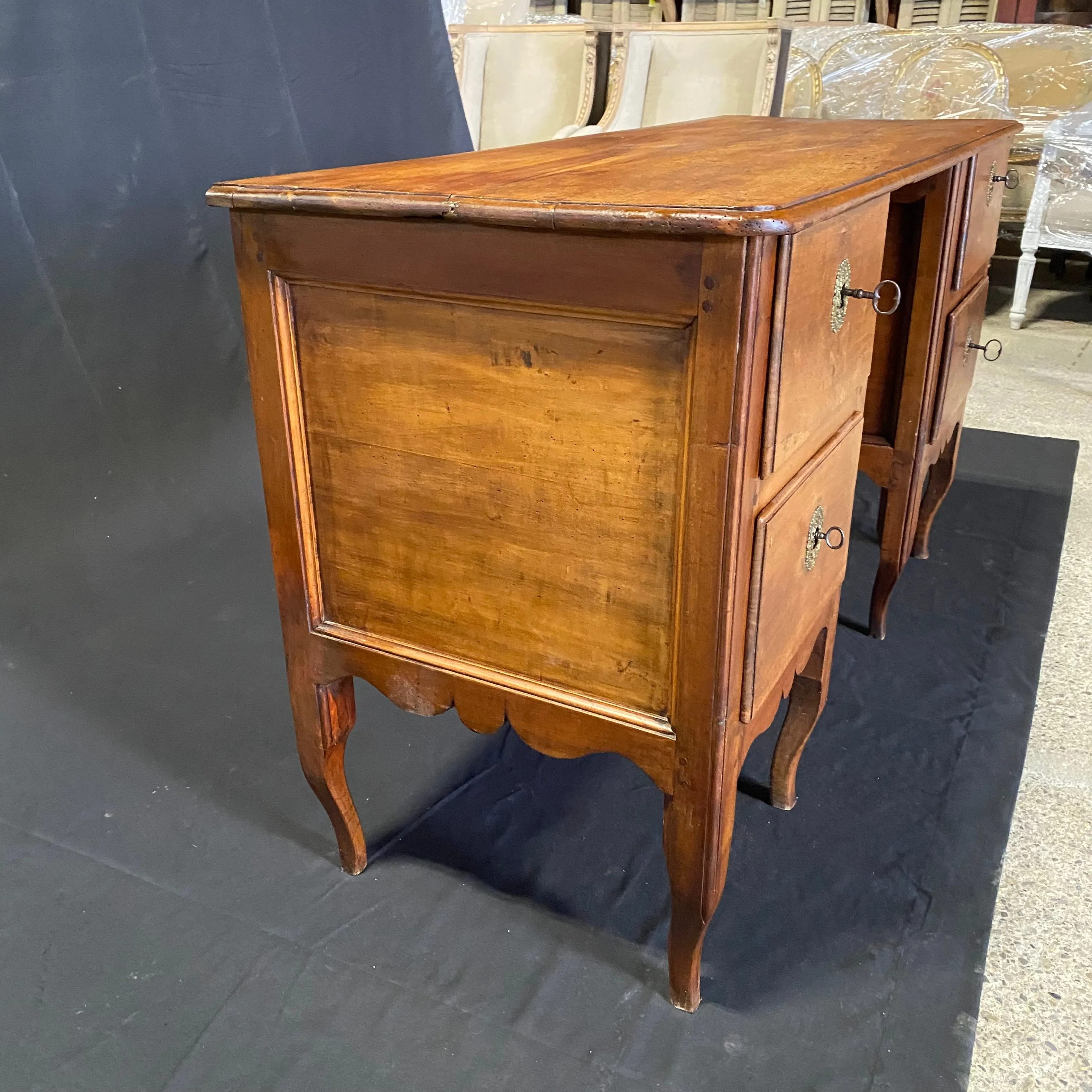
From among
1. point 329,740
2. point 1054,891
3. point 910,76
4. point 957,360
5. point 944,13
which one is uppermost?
point 944,13

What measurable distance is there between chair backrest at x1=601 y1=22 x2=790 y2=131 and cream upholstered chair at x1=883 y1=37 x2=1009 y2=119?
1.12m

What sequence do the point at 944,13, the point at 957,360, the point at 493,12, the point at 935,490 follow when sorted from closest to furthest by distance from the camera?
1. the point at 957,360
2. the point at 935,490
3. the point at 493,12
4. the point at 944,13

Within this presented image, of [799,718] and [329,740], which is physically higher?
[329,740]

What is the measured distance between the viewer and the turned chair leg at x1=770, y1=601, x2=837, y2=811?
1.47m

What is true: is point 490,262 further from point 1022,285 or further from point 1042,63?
point 1042,63

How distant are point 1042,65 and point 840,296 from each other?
5.08m

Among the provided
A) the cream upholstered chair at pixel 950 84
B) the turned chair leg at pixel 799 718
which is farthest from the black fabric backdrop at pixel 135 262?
the cream upholstered chair at pixel 950 84

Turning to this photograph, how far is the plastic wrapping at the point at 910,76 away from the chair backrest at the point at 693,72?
1045 mm

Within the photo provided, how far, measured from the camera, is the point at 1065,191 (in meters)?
3.94

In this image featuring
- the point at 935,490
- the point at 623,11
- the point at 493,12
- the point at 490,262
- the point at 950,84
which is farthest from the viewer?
the point at 623,11

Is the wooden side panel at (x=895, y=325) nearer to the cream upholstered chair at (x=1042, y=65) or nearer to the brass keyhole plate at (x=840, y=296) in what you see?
the brass keyhole plate at (x=840, y=296)

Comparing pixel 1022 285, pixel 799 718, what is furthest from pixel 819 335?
pixel 1022 285

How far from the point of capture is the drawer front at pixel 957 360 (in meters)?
1.86

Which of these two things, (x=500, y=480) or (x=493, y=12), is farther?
(x=493, y=12)
